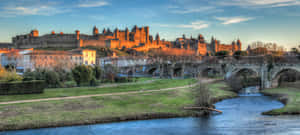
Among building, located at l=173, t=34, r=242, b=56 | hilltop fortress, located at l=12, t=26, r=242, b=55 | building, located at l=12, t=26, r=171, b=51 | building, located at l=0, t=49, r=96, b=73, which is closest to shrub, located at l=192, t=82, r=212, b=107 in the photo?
building, located at l=0, t=49, r=96, b=73

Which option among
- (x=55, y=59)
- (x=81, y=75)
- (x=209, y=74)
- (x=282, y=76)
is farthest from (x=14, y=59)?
(x=282, y=76)

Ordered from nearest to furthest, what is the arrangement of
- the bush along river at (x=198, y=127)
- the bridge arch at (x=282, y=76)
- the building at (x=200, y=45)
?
the bush along river at (x=198, y=127)
the bridge arch at (x=282, y=76)
the building at (x=200, y=45)

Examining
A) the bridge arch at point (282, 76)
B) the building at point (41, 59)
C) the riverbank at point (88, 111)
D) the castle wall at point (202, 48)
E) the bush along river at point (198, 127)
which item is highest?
the castle wall at point (202, 48)

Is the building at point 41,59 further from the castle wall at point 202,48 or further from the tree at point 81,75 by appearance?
the castle wall at point 202,48

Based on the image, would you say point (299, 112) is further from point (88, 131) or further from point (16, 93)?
point (16, 93)

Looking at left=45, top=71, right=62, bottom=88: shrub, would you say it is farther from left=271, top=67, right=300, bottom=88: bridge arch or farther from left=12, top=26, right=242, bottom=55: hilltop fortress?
left=12, top=26, right=242, bottom=55: hilltop fortress

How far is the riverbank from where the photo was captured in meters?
20.8

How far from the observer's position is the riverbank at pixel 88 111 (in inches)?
→ 821

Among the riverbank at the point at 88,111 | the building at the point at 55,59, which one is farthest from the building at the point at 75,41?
the riverbank at the point at 88,111

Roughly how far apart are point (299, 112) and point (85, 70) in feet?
93.1

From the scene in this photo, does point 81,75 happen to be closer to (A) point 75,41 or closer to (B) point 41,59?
(B) point 41,59

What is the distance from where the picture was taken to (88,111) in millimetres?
24016

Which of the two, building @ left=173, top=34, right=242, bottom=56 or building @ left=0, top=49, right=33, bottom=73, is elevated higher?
building @ left=173, top=34, right=242, bottom=56

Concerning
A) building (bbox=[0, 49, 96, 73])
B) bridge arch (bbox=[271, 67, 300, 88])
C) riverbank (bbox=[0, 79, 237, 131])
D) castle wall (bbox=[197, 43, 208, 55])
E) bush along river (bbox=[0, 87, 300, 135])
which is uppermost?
castle wall (bbox=[197, 43, 208, 55])
